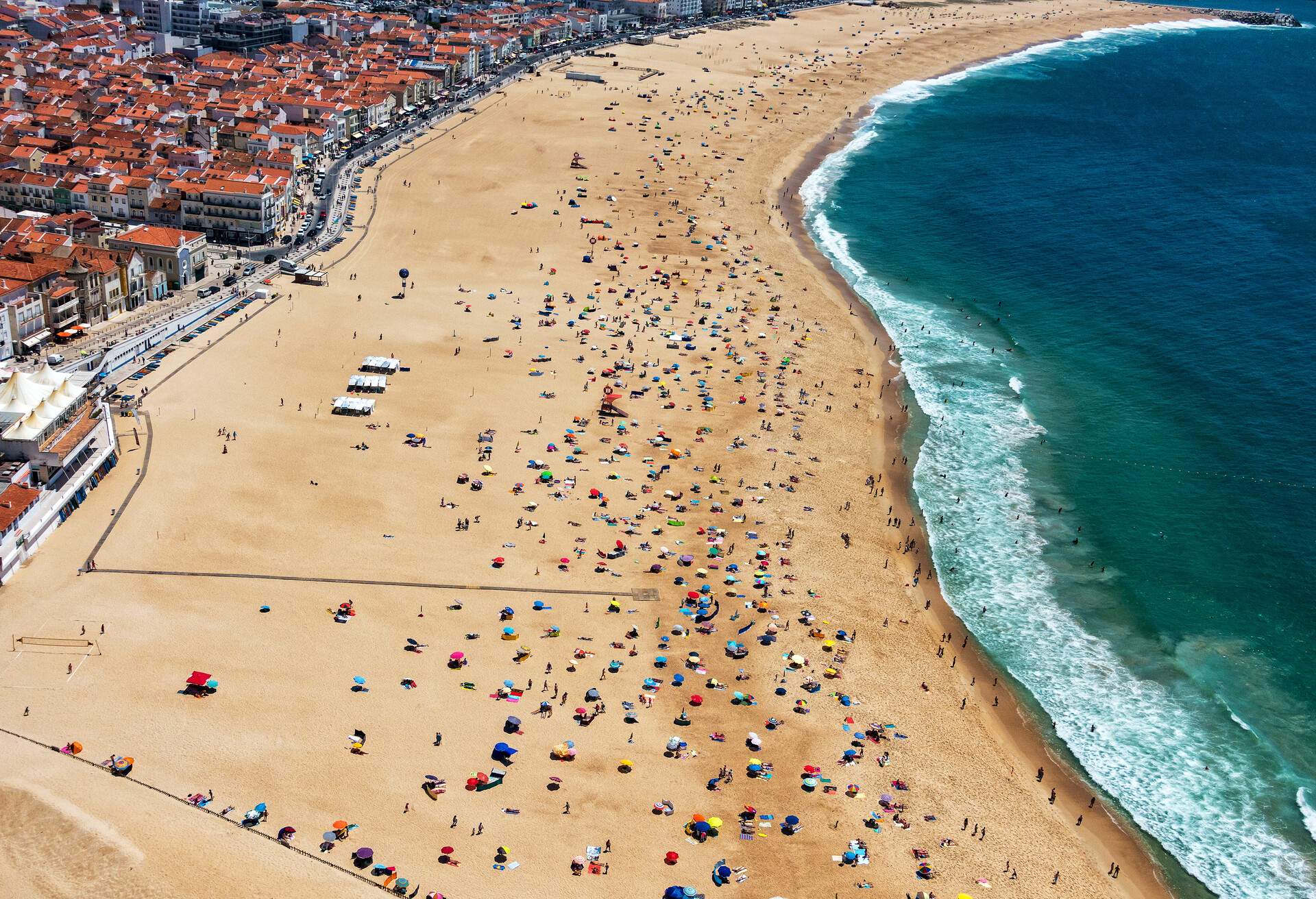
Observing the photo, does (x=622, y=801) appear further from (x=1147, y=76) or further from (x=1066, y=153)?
(x=1147, y=76)

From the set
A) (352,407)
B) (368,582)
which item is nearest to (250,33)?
(352,407)

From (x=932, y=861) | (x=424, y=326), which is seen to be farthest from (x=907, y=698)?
(x=424, y=326)

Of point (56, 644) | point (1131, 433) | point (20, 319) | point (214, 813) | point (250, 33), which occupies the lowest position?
point (214, 813)

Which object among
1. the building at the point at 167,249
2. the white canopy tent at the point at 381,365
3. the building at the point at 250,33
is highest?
the building at the point at 250,33

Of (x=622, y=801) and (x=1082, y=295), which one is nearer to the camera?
(x=622, y=801)

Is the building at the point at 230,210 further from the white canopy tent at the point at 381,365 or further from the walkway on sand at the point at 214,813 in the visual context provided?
the walkway on sand at the point at 214,813

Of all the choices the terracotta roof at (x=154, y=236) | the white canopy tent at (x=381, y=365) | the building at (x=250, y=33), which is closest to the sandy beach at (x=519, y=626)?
the white canopy tent at (x=381, y=365)

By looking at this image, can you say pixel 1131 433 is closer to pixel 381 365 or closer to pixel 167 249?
pixel 381 365
